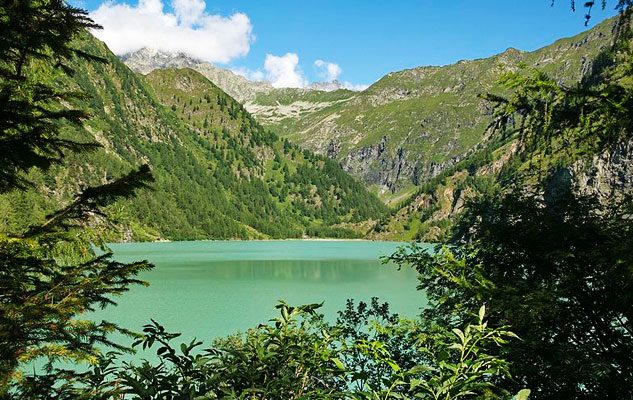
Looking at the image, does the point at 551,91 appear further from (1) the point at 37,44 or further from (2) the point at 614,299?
(1) the point at 37,44

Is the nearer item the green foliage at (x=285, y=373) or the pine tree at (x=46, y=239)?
the green foliage at (x=285, y=373)

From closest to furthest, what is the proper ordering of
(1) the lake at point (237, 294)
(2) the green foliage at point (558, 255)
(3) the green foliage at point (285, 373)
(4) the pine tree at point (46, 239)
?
(3) the green foliage at point (285, 373)
(4) the pine tree at point (46, 239)
(2) the green foliage at point (558, 255)
(1) the lake at point (237, 294)

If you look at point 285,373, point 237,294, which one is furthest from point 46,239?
point 237,294

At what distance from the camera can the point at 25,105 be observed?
12.6ft

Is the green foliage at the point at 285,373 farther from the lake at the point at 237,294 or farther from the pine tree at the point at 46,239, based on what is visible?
the lake at the point at 237,294

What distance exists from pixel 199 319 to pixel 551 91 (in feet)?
124

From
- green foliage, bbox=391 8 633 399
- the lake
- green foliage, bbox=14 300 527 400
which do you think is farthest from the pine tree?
the lake

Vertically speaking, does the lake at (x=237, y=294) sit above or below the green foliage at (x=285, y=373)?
below

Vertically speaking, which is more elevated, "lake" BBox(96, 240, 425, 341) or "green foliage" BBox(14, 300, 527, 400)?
"green foliage" BBox(14, 300, 527, 400)

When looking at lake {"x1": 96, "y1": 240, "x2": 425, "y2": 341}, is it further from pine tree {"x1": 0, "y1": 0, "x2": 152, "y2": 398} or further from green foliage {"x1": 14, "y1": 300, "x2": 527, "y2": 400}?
green foliage {"x1": 14, "y1": 300, "x2": 527, "y2": 400}

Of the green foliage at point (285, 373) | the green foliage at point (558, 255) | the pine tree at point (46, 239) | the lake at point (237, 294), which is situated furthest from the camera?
the lake at point (237, 294)

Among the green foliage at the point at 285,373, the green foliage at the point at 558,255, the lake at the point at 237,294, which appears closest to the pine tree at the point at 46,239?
the green foliage at the point at 285,373

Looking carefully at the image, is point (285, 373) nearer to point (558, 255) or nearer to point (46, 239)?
point (46, 239)

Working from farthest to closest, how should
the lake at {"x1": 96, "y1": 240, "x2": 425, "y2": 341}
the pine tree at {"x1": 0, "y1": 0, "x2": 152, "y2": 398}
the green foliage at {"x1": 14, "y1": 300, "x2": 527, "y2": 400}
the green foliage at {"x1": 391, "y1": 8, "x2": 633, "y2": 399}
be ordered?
the lake at {"x1": 96, "y1": 240, "x2": 425, "y2": 341}
the green foliage at {"x1": 391, "y1": 8, "x2": 633, "y2": 399}
the pine tree at {"x1": 0, "y1": 0, "x2": 152, "y2": 398}
the green foliage at {"x1": 14, "y1": 300, "x2": 527, "y2": 400}
